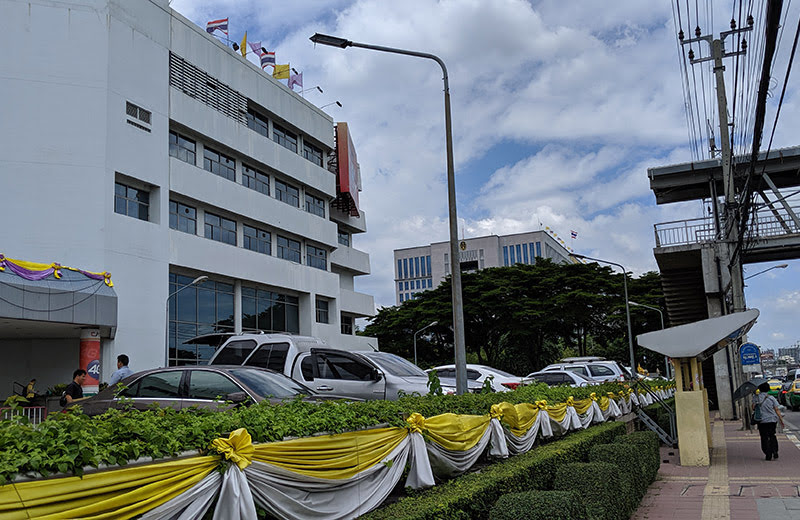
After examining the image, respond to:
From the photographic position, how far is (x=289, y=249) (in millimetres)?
41125

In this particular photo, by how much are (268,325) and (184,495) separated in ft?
115

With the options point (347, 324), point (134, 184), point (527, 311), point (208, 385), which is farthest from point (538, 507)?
point (347, 324)

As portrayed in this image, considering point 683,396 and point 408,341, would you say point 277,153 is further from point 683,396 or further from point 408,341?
point 683,396

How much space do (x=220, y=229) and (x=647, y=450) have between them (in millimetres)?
26543

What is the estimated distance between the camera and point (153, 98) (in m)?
30.0

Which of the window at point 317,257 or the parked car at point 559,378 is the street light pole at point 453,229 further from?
the window at point 317,257

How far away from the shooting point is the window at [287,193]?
133 ft

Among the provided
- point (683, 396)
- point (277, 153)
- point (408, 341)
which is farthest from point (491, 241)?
point (683, 396)

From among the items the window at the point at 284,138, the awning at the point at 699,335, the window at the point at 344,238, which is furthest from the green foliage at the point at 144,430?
the window at the point at 344,238

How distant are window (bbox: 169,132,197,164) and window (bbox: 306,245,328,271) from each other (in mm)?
11607

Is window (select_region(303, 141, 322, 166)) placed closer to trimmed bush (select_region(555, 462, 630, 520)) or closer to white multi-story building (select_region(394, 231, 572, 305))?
trimmed bush (select_region(555, 462, 630, 520))

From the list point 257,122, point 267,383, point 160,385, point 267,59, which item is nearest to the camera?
point 267,383

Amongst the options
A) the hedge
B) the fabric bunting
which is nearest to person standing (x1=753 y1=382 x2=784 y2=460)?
the hedge

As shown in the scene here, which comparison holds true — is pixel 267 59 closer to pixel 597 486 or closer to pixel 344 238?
pixel 344 238
